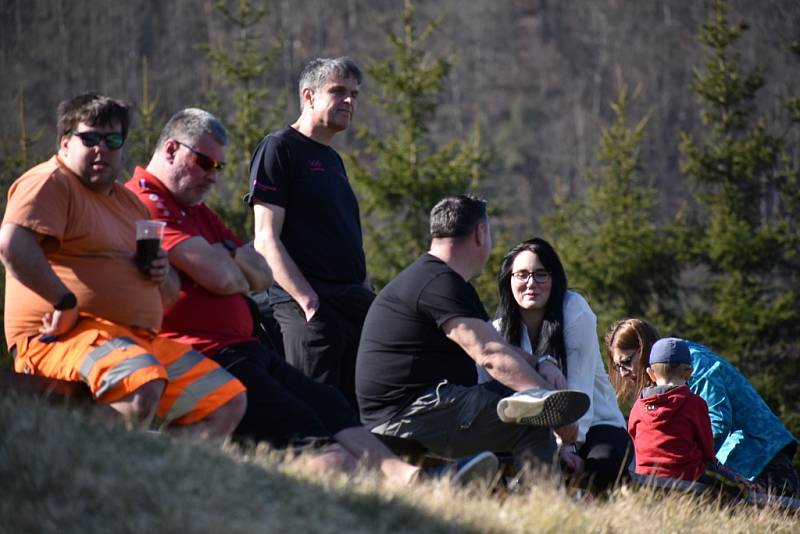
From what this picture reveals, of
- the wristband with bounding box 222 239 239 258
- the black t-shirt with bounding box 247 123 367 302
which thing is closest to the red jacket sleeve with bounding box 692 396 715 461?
the black t-shirt with bounding box 247 123 367 302

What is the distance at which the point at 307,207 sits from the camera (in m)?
6.38

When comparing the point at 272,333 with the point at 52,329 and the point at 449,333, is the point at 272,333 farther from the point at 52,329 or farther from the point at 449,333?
the point at 52,329

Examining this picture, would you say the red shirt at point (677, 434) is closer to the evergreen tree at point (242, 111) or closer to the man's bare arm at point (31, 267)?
the man's bare arm at point (31, 267)

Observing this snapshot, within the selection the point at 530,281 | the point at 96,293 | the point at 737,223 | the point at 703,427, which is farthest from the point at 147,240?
the point at 737,223

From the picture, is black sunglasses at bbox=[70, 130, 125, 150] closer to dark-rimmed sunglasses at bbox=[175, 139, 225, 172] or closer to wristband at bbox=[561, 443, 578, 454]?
dark-rimmed sunglasses at bbox=[175, 139, 225, 172]

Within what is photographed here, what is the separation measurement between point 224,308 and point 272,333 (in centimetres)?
160

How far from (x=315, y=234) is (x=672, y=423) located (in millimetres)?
2141

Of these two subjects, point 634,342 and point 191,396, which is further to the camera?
point 634,342

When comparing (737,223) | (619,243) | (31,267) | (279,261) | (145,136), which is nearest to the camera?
(31,267)

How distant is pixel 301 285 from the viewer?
617 centimetres

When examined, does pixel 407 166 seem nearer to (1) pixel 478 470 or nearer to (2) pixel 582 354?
(2) pixel 582 354

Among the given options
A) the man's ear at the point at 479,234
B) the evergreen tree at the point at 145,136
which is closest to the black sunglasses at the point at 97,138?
the man's ear at the point at 479,234

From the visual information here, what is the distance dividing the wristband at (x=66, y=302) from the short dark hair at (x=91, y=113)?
742 mm

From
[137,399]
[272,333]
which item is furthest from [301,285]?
[137,399]
